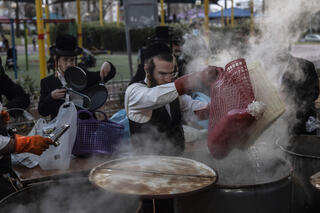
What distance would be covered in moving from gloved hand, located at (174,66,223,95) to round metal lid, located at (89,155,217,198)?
0.54 metres

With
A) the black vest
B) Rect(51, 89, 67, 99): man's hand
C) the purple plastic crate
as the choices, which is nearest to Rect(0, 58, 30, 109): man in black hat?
Rect(51, 89, 67, 99): man's hand

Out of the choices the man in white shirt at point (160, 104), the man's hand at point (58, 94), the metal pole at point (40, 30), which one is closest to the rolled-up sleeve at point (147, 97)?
the man in white shirt at point (160, 104)

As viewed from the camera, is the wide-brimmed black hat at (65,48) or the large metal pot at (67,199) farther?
the wide-brimmed black hat at (65,48)

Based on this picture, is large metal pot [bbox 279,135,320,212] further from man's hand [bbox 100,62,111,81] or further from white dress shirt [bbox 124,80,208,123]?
man's hand [bbox 100,62,111,81]

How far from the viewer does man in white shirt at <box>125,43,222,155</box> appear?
6.94 feet

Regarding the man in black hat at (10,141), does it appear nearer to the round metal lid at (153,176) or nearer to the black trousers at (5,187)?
the black trousers at (5,187)

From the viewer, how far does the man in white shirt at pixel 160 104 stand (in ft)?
6.94

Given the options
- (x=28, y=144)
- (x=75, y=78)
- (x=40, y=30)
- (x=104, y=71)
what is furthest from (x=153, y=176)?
(x=40, y=30)

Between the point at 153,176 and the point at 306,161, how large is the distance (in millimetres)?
1423

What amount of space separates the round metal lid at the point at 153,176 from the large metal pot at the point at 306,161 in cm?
104

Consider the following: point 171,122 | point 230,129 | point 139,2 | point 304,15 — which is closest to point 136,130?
point 171,122

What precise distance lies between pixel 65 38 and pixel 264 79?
257cm

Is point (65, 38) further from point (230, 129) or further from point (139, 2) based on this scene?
point (230, 129)

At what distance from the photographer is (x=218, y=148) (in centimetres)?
192
